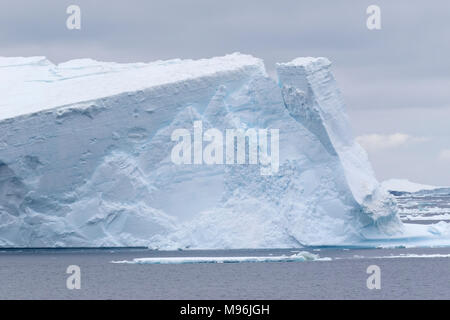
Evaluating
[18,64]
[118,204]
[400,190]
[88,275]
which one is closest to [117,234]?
[118,204]

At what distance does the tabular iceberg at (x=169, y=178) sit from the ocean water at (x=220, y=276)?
30.4 inches

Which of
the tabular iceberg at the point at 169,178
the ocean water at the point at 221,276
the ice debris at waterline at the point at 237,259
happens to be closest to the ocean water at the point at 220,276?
the ocean water at the point at 221,276

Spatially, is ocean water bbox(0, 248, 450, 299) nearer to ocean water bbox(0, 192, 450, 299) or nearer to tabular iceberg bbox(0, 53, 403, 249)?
ocean water bbox(0, 192, 450, 299)

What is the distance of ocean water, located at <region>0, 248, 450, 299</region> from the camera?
25.2 metres

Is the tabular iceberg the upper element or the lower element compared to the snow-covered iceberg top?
lower

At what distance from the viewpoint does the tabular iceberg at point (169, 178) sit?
3052 centimetres

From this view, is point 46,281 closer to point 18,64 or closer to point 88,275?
point 88,275

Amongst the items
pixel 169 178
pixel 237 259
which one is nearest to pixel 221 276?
pixel 237 259

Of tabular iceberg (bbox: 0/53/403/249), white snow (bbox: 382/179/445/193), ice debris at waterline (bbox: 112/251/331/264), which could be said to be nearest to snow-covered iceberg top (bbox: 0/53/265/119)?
tabular iceberg (bbox: 0/53/403/249)

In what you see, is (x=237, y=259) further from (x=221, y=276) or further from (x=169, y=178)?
(x=169, y=178)

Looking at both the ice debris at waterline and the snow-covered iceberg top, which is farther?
the snow-covered iceberg top

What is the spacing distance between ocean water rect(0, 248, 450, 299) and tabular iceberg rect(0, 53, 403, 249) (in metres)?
0.77

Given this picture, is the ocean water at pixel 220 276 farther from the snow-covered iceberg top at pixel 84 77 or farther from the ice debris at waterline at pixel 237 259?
the snow-covered iceberg top at pixel 84 77

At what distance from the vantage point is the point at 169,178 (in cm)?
3120
